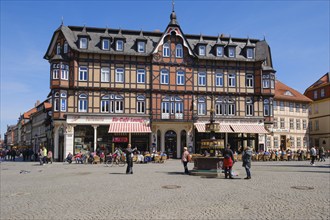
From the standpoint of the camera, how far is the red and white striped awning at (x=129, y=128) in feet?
121

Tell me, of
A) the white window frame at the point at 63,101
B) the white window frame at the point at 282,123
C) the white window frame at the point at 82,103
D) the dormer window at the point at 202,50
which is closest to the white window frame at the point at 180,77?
the dormer window at the point at 202,50

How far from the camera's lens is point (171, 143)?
135ft

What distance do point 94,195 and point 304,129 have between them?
161 ft

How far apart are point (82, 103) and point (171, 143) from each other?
11381 mm

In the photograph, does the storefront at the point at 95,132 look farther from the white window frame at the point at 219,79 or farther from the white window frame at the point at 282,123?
the white window frame at the point at 282,123

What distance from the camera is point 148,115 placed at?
39.3 metres

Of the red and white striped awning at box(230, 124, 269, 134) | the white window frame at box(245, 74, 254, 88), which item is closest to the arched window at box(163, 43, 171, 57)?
the white window frame at box(245, 74, 254, 88)

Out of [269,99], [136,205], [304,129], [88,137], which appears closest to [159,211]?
[136,205]

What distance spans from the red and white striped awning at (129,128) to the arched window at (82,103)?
3.50 m


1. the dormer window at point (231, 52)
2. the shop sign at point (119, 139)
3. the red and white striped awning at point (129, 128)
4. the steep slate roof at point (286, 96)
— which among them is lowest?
the shop sign at point (119, 139)

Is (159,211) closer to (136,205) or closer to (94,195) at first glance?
(136,205)

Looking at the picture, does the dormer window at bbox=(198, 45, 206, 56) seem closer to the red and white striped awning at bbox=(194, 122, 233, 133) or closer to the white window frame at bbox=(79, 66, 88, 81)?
the red and white striped awning at bbox=(194, 122, 233, 133)

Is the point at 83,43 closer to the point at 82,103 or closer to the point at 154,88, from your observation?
the point at 82,103

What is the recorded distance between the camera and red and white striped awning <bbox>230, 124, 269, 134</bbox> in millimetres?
40344
